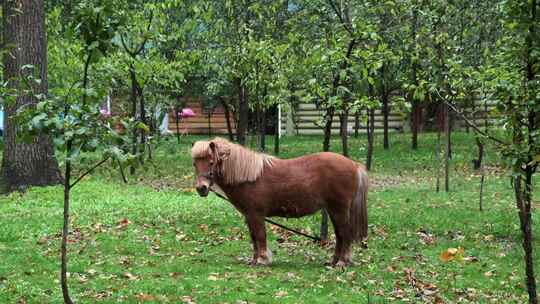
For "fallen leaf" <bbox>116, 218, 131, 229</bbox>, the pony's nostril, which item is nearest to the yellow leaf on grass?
the pony's nostril

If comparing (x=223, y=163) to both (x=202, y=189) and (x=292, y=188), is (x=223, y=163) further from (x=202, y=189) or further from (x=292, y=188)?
(x=292, y=188)

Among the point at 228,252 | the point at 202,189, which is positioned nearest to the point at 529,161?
the point at 202,189

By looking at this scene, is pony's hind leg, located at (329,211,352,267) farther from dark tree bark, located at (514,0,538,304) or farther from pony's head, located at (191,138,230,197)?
dark tree bark, located at (514,0,538,304)

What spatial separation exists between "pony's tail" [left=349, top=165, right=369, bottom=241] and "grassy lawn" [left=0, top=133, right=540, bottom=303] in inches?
17.9

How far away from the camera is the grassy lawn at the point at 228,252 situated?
24.8 feet

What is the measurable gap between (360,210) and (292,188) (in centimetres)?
96

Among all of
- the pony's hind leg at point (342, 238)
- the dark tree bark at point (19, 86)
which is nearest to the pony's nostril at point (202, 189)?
the pony's hind leg at point (342, 238)

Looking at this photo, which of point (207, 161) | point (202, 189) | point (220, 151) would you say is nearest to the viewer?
point (202, 189)

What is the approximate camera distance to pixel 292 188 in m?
9.04

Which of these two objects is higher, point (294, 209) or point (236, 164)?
point (236, 164)

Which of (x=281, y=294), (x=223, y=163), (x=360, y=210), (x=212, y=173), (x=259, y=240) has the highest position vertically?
(x=223, y=163)

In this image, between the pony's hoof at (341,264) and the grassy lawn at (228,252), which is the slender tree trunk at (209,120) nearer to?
the grassy lawn at (228,252)

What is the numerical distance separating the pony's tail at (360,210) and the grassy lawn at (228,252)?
45 cm

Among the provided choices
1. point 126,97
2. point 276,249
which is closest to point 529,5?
point 276,249
